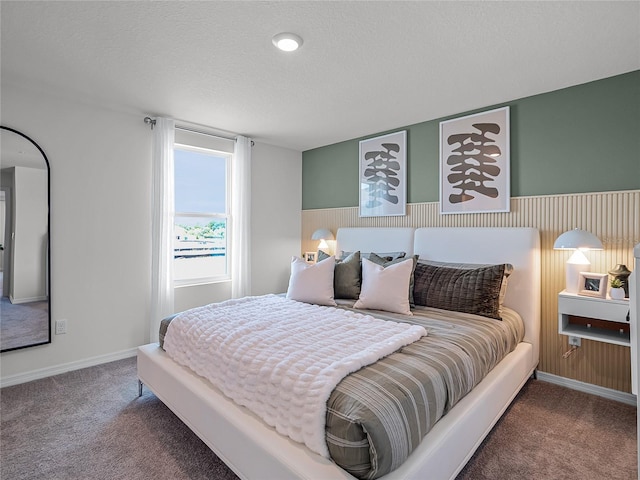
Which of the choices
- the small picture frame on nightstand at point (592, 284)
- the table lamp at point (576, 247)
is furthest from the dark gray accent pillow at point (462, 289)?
the small picture frame on nightstand at point (592, 284)

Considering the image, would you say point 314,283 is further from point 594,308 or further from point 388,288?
point 594,308

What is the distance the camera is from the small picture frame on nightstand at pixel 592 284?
93.9 inches

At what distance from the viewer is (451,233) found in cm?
316

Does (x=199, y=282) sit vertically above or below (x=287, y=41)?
below

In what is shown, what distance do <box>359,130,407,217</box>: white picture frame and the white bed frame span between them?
57 cm

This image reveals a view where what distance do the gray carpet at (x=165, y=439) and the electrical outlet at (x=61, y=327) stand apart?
0.46 meters

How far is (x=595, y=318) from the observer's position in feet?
7.77

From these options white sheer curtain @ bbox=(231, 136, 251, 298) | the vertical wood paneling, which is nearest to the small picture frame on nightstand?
the vertical wood paneling

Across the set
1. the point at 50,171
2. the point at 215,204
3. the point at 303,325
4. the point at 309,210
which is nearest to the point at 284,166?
the point at 309,210

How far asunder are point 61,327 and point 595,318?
423 cm

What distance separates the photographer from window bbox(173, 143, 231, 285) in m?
3.72

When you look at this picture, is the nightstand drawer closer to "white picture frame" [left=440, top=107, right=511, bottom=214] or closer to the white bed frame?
the white bed frame

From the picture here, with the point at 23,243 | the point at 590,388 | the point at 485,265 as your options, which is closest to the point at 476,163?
the point at 485,265

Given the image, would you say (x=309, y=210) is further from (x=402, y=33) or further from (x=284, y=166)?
(x=402, y=33)
